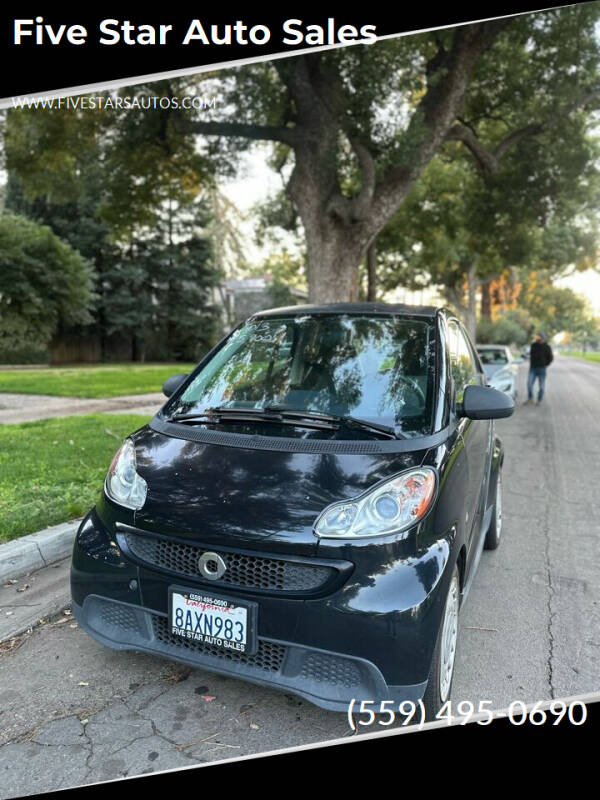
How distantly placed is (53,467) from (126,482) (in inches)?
144

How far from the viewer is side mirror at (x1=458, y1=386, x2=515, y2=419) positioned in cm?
303

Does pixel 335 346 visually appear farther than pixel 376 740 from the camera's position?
Yes

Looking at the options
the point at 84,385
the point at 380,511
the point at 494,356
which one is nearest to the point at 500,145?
the point at 494,356

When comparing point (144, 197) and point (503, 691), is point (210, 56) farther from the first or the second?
point (503, 691)

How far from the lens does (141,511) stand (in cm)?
254

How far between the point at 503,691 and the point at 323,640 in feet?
3.63

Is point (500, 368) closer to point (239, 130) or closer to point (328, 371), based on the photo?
point (239, 130)

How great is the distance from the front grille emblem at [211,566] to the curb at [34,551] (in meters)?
2.01

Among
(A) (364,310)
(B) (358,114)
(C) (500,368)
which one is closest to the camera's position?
(A) (364,310)

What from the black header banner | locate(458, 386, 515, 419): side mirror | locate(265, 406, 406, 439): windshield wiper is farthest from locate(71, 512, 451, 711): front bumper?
the black header banner

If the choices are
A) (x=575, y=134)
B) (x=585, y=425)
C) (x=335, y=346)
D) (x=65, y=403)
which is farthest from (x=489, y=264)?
(x=335, y=346)

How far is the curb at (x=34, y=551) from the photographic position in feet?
12.3

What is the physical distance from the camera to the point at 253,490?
7.93ft

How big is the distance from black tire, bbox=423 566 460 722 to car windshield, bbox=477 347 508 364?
1291 centimetres
